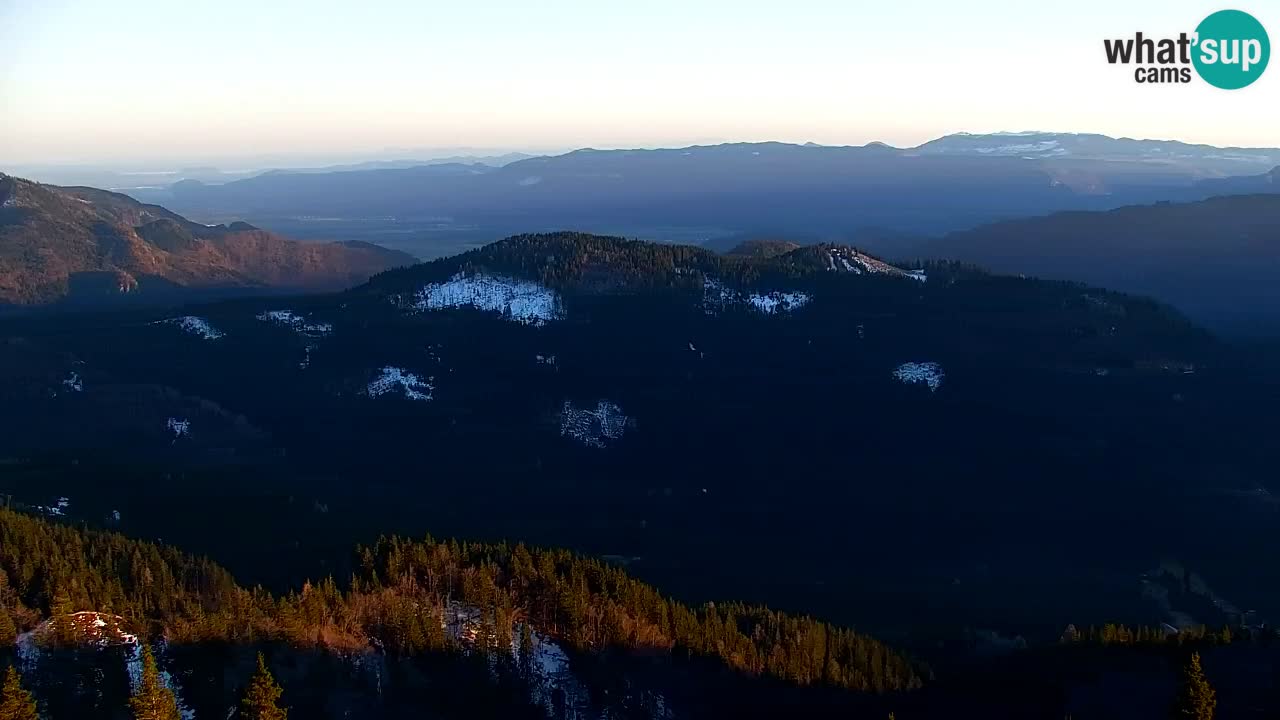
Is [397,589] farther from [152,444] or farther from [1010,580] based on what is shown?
[152,444]

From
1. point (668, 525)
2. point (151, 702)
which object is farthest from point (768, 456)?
point (151, 702)

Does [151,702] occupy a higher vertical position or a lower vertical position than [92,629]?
higher

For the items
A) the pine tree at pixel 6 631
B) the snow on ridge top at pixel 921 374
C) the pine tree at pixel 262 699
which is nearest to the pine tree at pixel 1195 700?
the pine tree at pixel 262 699

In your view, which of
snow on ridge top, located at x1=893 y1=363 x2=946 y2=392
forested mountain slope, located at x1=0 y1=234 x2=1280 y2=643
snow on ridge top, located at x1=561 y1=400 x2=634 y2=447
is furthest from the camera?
snow on ridge top, located at x1=893 y1=363 x2=946 y2=392

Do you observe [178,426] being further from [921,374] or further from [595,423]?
[921,374]

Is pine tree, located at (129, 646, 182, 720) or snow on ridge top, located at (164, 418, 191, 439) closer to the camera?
pine tree, located at (129, 646, 182, 720)

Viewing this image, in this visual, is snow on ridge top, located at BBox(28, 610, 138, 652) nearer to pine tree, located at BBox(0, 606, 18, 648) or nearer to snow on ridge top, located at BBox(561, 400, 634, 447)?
pine tree, located at BBox(0, 606, 18, 648)

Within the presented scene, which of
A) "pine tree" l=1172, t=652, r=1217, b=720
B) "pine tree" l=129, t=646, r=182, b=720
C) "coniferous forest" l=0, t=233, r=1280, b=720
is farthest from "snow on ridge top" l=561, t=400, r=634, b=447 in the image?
"pine tree" l=1172, t=652, r=1217, b=720
